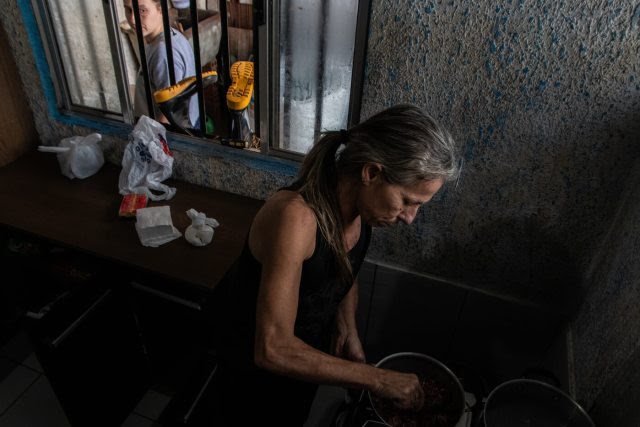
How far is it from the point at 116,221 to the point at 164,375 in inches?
34.1

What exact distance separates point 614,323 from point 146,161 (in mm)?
1898

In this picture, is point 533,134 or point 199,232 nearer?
point 533,134

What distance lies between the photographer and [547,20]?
1371mm

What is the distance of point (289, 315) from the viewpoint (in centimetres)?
114

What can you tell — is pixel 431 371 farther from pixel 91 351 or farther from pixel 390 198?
pixel 91 351

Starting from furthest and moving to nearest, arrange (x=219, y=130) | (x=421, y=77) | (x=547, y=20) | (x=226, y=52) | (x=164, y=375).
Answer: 1. (x=164, y=375)
2. (x=219, y=130)
3. (x=226, y=52)
4. (x=421, y=77)
5. (x=547, y=20)

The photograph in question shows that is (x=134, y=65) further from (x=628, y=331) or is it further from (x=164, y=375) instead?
(x=628, y=331)

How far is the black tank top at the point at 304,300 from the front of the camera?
1238 mm

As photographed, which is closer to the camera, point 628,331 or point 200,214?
point 628,331

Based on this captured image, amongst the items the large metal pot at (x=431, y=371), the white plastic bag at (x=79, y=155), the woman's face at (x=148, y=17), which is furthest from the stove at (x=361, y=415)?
the woman's face at (x=148, y=17)

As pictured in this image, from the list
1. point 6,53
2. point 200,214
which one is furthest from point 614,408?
point 6,53

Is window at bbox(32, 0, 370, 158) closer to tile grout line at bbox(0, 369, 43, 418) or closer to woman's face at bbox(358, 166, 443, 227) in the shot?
woman's face at bbox(358, 166, 443, 227)

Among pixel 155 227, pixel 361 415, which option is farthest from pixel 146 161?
pixel 361 415

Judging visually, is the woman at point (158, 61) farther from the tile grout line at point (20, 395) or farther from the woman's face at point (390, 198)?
the tile grout line at point (20, 395)
